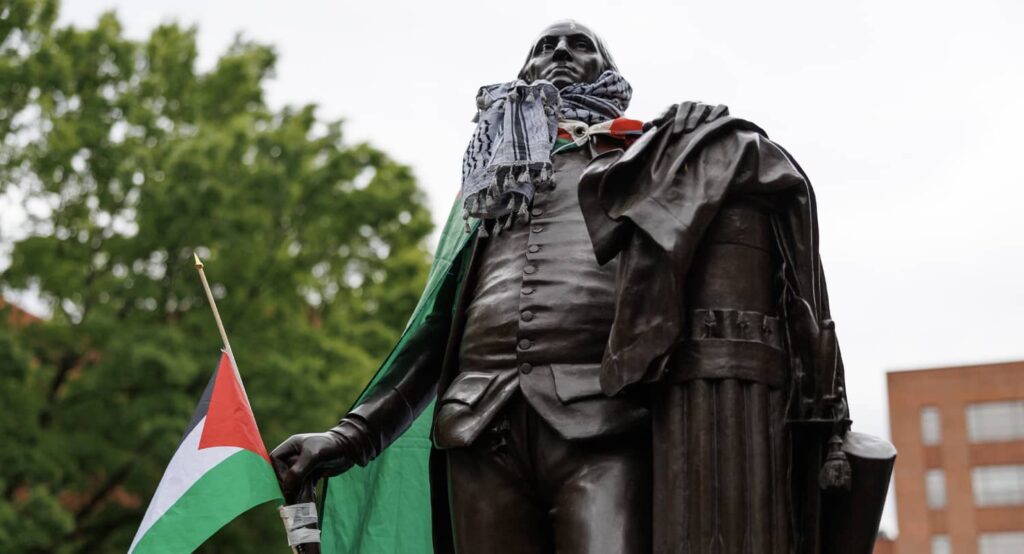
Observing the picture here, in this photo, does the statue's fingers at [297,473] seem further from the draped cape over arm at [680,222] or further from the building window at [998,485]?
the building window at [998,485]

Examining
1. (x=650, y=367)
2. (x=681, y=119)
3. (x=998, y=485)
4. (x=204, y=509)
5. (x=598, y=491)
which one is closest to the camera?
(x=650, y=367)

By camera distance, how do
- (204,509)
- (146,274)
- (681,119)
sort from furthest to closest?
(146,274)
(204,509)
(681,119)

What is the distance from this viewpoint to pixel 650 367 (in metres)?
4.19

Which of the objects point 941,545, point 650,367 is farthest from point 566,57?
point 941,545

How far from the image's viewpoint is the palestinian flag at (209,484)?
16.7 feet

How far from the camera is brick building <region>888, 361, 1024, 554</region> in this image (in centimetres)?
5950

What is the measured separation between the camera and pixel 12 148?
1930cm

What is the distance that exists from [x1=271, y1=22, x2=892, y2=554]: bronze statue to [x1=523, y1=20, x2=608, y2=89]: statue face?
1.29 ft

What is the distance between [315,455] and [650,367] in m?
1.40

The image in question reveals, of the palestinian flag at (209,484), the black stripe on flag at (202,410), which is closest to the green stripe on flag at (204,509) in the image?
the palestinian flag at (209,484)

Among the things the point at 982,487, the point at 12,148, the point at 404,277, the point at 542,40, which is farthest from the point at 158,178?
the point at 982,487

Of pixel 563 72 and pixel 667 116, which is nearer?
pixel 667 116

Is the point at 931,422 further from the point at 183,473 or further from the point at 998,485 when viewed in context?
the point at 183,473

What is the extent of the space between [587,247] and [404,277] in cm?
1721
